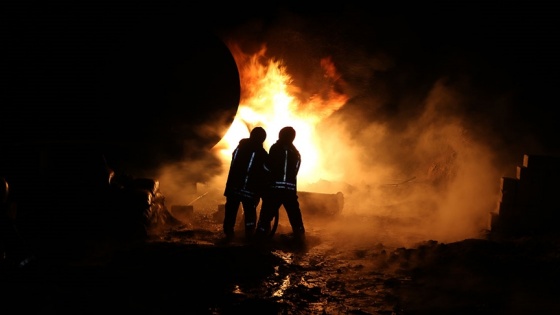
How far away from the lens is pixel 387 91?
41.1ft

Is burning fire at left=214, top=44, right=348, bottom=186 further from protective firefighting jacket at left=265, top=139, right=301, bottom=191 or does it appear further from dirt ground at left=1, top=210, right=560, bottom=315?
dirt ground at left=1, top=210, right=560, bottom=315

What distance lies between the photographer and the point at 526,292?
4418 mm

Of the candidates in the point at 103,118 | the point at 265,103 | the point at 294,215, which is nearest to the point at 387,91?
the point at 265,103

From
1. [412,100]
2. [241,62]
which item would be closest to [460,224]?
[412,100]

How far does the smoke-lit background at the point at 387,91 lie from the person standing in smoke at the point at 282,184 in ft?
7.88

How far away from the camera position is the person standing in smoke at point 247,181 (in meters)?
6.61

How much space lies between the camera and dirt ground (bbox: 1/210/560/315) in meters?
4.11

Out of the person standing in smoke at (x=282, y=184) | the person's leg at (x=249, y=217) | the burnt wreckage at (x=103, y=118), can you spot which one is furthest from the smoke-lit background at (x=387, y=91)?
the person's leg at (x=249, y=217)

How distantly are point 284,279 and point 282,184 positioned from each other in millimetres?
1876

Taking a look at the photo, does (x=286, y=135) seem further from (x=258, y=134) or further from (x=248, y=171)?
(x=248, y=171)

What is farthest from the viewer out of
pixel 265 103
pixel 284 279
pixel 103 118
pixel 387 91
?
pixel 387 91

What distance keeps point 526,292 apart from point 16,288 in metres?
5.38

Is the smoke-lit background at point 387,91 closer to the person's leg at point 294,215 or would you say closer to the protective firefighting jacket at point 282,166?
the person's leg at point 294,215

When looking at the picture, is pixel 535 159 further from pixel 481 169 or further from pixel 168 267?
pixel 168 267
